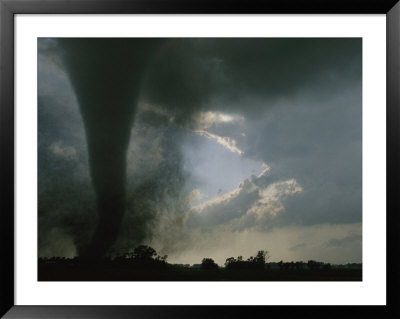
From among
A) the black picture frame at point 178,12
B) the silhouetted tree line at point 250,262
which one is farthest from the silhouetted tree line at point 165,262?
the black picture frame at point 178,12

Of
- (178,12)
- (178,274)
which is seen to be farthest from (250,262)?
(178,12)

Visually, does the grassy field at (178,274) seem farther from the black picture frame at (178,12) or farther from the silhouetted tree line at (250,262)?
the black picture frame at (178,12)

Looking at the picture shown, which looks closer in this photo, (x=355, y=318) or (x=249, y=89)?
(x=355, y=318)

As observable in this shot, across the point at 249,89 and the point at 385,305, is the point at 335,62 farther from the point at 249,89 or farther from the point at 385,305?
the point at 385,305

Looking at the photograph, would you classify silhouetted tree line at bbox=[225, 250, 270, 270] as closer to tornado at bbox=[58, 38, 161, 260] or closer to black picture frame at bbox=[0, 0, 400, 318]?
black picture frame at bbox=[0, 0, 400, 318]

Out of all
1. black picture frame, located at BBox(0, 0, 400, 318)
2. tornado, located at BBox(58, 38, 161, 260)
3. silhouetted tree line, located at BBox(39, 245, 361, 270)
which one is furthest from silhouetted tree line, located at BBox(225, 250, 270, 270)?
tornado, located at BBox(58, 38, 161, 260)

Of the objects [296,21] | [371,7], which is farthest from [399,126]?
[296,21]
